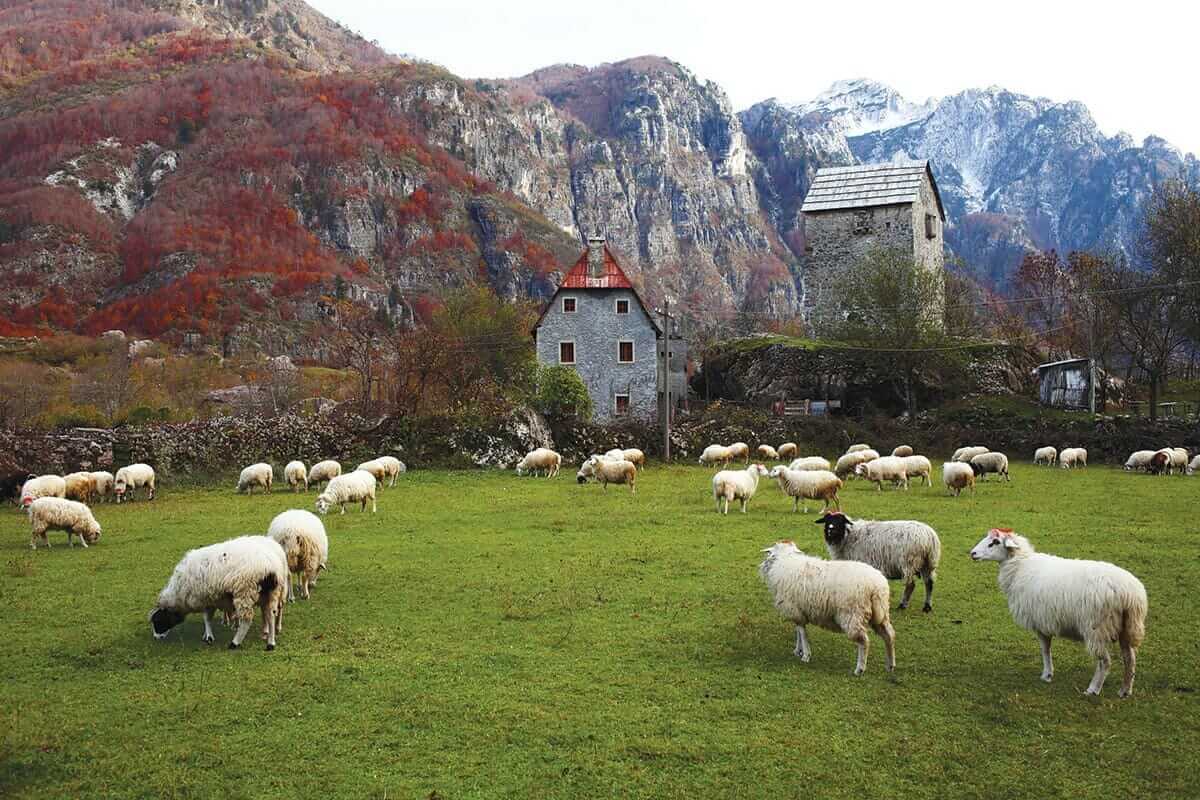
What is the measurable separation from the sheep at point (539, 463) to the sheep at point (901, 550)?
22.6 m

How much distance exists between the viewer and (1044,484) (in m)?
29.9

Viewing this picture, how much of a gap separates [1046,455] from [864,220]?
2432 cm

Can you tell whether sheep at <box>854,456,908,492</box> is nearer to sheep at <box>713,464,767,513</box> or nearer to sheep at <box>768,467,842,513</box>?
sheep at <box>768,467,842,513</box>

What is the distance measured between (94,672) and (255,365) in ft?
273

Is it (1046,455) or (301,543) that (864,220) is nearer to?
(1046,455)

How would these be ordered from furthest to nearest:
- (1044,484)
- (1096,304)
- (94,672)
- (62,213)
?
(62,213) < (1096,304) < (1044,484) < (94,672)

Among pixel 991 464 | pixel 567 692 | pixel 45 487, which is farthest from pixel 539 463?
pixel 567 692

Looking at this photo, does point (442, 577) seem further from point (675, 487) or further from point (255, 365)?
point (255, 365)

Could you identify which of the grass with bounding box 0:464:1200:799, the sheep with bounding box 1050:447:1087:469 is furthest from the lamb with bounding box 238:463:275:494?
the sheep with bounding box 1050:447:1087:469

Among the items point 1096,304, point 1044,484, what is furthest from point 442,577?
point 1096,304

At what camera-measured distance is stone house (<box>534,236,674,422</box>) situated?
178 feet

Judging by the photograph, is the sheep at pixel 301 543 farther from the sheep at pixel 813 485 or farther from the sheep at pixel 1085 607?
the sheep at pixel 813 485

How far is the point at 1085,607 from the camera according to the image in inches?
363

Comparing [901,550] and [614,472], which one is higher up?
[901,550]
